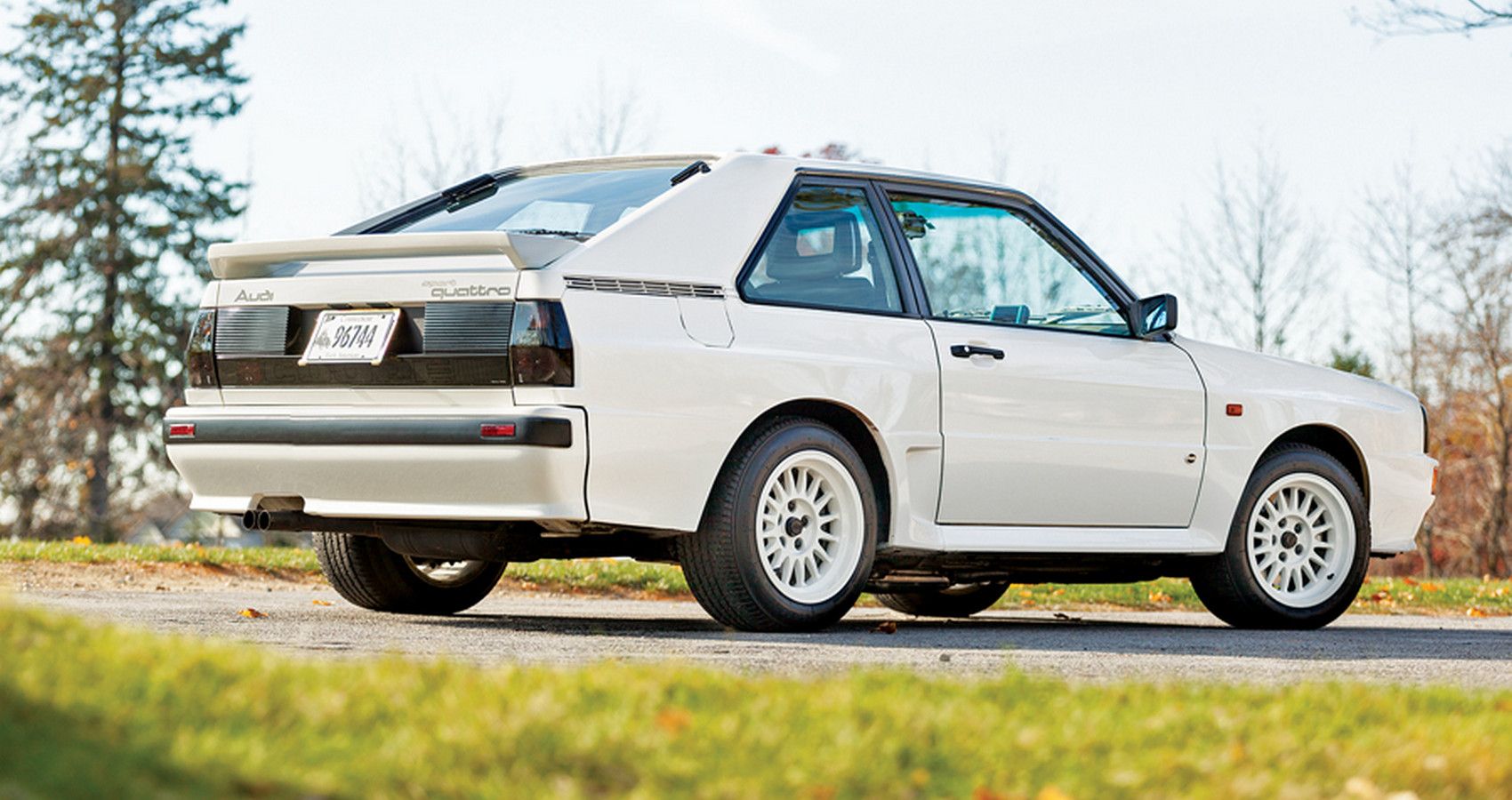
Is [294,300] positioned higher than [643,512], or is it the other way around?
[294,300]

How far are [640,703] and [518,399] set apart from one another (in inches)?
109

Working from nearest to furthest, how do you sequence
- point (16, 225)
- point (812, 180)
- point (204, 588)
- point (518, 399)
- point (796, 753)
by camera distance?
point (796, 753) < point (518, 399) < point (812, 180) < point (204, 588) < point (16, 225)

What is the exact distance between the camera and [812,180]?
734 centimetres

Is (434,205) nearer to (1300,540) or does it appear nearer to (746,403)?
(746,403)

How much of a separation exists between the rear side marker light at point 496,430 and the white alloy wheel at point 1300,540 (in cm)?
380

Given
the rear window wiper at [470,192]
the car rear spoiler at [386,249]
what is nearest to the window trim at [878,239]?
the car rear spoiler at [386,249]

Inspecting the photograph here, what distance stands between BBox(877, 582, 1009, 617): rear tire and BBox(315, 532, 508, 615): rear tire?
235cm

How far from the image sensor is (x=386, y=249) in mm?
6641

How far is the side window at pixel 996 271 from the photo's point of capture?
300 inches

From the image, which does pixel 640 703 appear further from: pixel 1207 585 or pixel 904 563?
pixel 1207 585

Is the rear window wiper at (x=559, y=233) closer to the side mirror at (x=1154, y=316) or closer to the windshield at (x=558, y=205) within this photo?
the windshield at (x=558, y=205)

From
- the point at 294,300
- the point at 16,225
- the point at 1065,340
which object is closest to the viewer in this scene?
the point at 294,300

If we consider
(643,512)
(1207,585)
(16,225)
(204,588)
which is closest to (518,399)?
(643,512)

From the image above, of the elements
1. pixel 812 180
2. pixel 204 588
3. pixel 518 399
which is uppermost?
pixel 812 180
